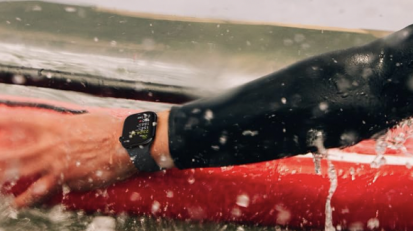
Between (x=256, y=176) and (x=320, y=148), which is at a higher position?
(x=320, y=148)

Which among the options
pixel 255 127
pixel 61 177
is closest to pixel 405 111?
pixel 255 127

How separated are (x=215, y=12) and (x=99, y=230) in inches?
79.5

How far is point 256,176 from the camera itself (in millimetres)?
958

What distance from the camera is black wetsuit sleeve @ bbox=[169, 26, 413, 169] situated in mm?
738

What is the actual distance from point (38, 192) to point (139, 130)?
24 centimetres

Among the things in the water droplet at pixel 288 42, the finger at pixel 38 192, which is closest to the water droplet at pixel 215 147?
the finger at pixel 38 192

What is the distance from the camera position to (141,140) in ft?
2.80

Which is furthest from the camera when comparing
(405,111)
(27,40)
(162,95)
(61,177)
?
(27,40)

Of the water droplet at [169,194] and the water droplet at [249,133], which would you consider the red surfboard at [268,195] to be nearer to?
the water droplet at [169,194]

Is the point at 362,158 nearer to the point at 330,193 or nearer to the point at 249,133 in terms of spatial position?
the point at 330,193

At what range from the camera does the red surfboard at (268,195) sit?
95 centimetres

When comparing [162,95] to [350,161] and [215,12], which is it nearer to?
[350,161]

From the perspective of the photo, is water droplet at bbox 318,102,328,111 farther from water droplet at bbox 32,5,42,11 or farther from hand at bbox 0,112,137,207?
water droplet at bbox 32,5,42,11

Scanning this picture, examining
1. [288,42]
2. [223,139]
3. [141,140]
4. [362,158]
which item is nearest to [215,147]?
[223,139]
